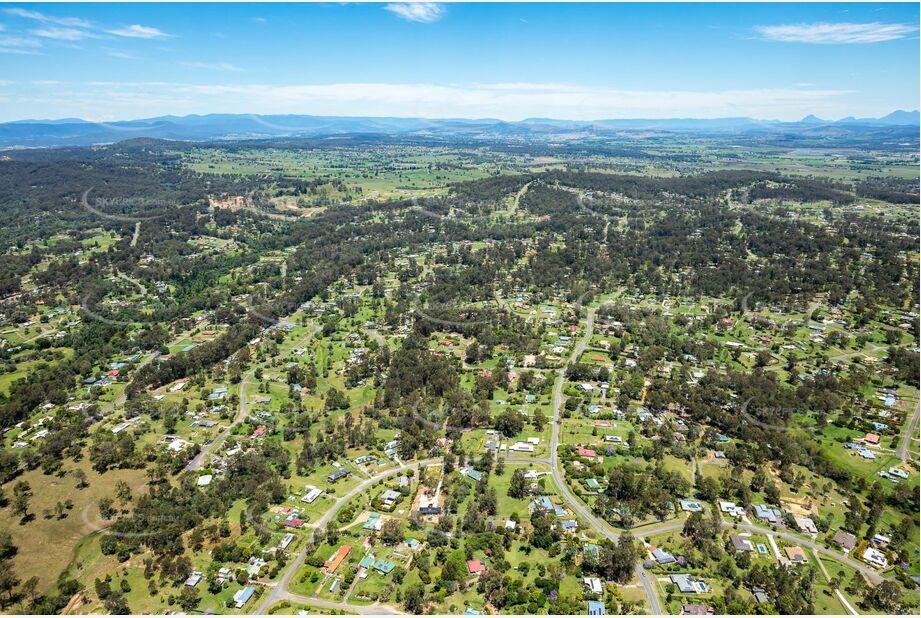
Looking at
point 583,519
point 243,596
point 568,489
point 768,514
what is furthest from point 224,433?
point 768,514

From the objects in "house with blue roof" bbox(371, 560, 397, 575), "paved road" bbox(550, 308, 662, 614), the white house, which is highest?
"paved road" bbox(550, 308, 662, 614)

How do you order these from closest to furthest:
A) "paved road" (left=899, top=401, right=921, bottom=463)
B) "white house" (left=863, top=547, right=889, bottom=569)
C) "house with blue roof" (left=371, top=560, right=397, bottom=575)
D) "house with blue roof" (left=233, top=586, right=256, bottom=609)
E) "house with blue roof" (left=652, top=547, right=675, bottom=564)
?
"house with blue roof" (left=233, top=586, right=256, bottom=609) → "house with blue roof" (left=371, top=560, right=397, bottom=575) → "house with blue roof" (left=652, top=547, right=675, bottom=564) → "white house" (left=863, top=547, right=889, bottom=569) → "paved road" (left=899, top=401, right=921, bottom=463)

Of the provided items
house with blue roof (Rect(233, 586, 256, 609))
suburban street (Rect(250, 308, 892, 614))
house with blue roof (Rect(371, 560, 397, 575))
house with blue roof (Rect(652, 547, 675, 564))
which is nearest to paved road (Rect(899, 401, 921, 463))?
suburban street (Rect(250, 308, 892, 614))

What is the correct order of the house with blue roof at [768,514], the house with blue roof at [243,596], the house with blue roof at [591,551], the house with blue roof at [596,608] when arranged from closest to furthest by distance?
the house with blue roof at [596,608] < the house with blue roof at [243,596] < the house with blue roof at [591,551] < the house with blue roof at [768,514]

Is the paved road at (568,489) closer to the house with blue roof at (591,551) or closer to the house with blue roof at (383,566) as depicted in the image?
the house with blue roof at (591,551)

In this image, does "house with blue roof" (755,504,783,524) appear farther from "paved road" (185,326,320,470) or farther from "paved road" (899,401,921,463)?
"paved road" (185,326,320,470)

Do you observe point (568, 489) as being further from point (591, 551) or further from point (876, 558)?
point (876, 558)

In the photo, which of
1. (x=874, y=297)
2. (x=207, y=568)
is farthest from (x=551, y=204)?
(x=207, y=568)

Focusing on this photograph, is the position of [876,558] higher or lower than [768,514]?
lower

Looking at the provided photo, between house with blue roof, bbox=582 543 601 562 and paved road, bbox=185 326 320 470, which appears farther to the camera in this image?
paved road, bbox=185 326 320 470

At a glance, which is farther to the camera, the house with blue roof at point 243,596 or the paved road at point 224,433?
the paved road at point 224,433

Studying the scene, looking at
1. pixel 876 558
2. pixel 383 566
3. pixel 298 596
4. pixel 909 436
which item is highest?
A: pixel 909 436

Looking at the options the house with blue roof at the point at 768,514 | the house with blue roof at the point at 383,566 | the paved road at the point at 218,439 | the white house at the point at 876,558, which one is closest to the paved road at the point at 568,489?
the house with blue roof at the point at 768,514
